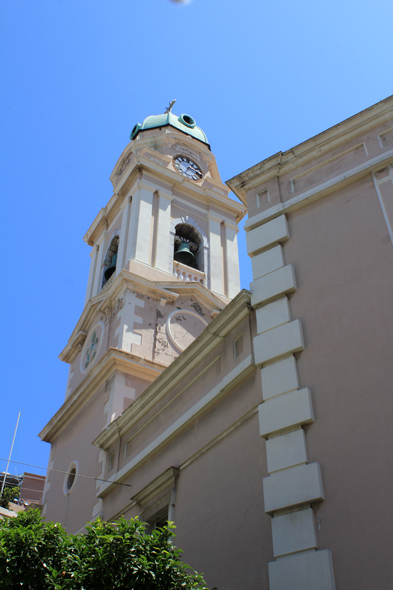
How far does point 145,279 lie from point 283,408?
10.6 m

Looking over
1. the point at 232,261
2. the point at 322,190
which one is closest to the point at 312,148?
the point at 322,190

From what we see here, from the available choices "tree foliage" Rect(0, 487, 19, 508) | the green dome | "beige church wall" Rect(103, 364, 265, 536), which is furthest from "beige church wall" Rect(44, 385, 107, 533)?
the green dome

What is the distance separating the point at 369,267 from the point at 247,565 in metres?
4.23

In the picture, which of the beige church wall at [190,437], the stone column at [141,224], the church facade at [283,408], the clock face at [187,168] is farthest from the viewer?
the clock face at [187,168]

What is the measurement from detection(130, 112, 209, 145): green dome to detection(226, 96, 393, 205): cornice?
16.0 meters

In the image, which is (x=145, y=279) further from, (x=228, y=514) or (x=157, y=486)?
(x=228, y=514)

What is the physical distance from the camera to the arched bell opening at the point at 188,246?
70.7 ft

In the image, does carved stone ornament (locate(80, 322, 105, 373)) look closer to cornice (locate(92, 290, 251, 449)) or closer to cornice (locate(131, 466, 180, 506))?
cornice (locate(92, 290, 251, 449))

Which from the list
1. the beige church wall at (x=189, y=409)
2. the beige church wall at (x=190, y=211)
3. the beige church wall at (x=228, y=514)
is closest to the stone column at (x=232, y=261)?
the beige church wall at (x=190, y=211)

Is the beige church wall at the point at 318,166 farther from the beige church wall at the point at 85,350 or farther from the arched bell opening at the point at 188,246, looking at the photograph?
the arched bell opening at the point at 188,246

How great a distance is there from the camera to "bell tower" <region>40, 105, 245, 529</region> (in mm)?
16094

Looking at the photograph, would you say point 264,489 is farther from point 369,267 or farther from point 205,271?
point 205,271

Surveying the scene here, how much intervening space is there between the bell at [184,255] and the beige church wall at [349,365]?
1075 cm

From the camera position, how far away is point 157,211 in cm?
2152
